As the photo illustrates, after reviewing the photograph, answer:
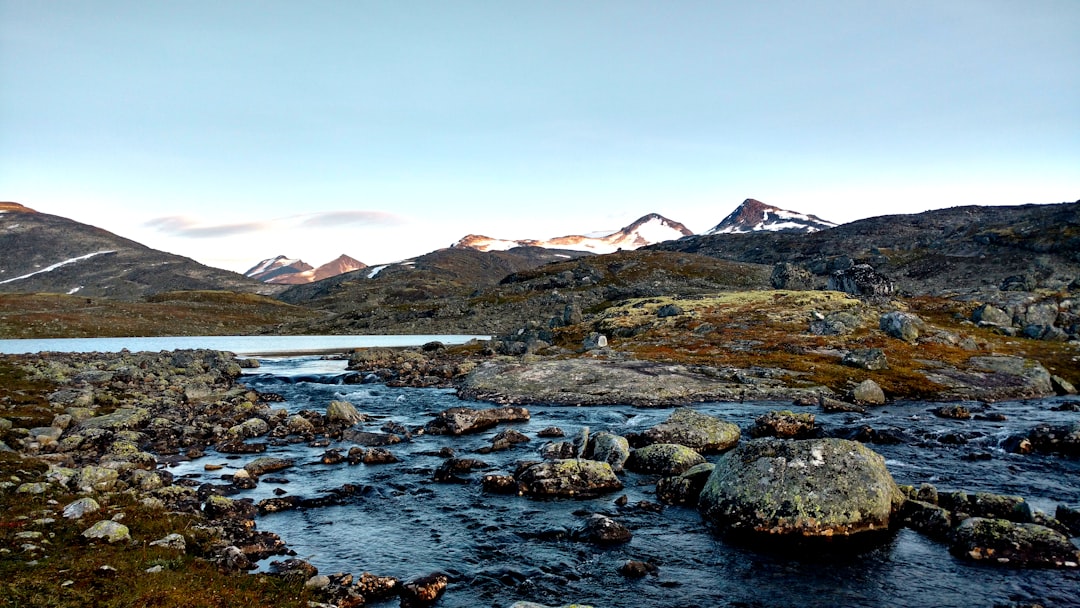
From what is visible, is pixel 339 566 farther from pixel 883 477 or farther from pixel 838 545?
pixel 883 477

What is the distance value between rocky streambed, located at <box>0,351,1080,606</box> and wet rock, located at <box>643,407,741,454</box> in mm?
126

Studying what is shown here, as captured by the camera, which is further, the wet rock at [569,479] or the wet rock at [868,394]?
the wet rock at [868,394]

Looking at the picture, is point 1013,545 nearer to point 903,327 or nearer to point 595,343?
point 903,327

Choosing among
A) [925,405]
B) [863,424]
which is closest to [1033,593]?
[863,424]

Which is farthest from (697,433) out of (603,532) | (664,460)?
Result: (603,532)

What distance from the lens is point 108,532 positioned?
18.7 m

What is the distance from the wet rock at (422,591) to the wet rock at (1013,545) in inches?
678

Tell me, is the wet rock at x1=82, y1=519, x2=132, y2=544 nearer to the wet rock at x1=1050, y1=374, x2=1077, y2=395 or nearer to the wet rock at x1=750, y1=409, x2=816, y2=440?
the wet rock at x1=750, y1=409, x2=816, y2=440

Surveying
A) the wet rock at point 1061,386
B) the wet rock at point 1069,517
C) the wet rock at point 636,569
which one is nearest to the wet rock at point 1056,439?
the wet rock at point 1069,517

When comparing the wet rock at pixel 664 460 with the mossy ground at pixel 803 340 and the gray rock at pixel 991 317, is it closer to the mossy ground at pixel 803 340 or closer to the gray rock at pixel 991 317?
the mossy ground at pixel 803 340

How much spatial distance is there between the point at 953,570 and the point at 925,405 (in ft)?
111

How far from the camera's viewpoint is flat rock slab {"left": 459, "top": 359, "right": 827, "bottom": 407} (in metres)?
52.1

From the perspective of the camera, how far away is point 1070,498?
79.9ft

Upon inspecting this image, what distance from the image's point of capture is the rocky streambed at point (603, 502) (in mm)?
17938
